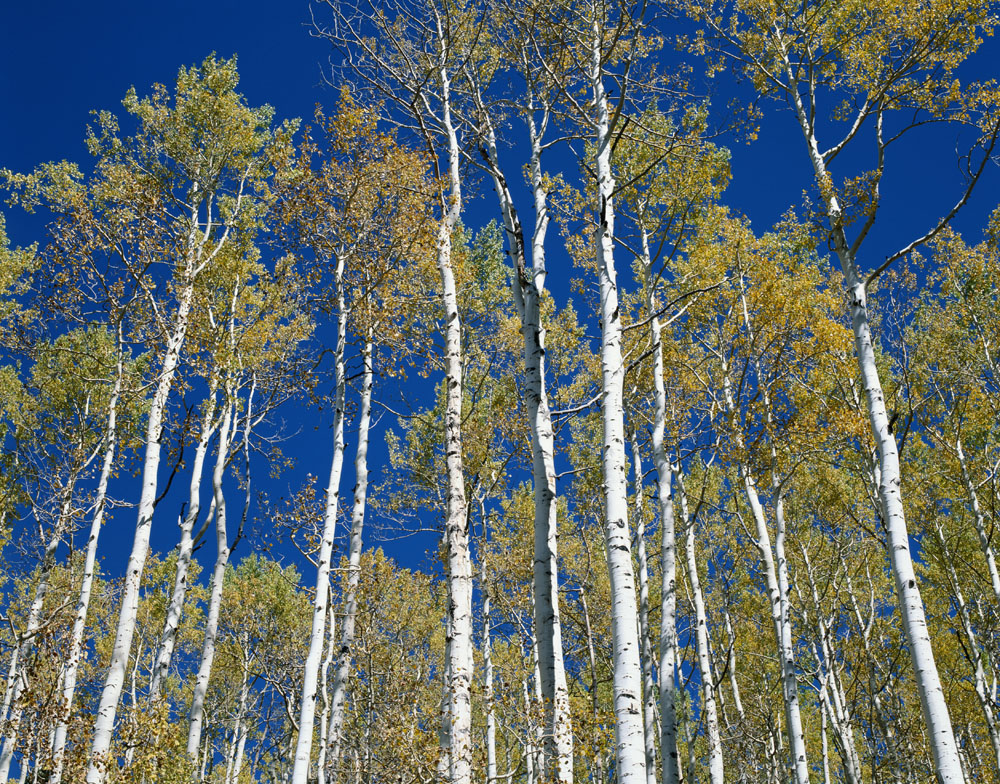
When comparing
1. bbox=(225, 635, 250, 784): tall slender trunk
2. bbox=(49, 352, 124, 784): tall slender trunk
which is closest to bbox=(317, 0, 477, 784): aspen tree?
bbox=(49, 352, 124, 784): tall slender trunk

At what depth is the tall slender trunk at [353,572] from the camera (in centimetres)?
999

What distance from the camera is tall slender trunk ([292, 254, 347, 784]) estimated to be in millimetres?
8438

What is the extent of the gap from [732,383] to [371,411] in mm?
6599

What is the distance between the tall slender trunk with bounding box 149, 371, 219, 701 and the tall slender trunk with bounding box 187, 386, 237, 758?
0.24 metres

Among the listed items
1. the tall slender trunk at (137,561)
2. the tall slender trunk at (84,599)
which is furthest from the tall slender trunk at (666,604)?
the tall slender trunk at (84,599)

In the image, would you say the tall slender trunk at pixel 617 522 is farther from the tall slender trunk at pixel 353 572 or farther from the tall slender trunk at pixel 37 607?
the tall slender trunk at pixel 37 607

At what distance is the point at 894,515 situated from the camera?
6.63m

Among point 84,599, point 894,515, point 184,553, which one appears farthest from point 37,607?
point 894,515

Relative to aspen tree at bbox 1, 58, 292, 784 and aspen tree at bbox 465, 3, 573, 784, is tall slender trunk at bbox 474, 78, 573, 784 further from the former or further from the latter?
aspen tree at bbox 1, 58, 292, 784

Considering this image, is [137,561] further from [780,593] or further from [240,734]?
[240,734]

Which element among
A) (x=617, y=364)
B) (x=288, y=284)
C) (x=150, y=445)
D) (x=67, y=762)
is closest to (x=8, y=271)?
(x=288, y=284)

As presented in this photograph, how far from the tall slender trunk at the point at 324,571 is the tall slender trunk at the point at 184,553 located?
6.78 ft

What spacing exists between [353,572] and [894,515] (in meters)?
7.62

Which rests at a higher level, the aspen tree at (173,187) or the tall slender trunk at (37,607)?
the aspen tree at (173,187)
